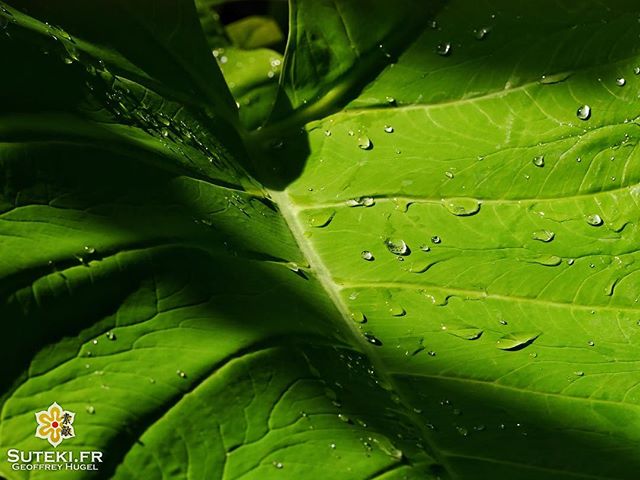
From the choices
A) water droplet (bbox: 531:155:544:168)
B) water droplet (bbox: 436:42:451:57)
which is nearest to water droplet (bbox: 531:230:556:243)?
water droplet (bbox: 531:155:544:168)

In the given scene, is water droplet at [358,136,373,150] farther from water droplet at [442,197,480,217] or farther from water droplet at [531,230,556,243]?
water droplet at [531,230,556,243]

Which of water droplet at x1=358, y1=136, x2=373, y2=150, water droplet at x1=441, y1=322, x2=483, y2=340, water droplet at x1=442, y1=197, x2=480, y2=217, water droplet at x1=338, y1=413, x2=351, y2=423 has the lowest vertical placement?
water droplet at x1=338, y1=413, x2=351, y2=423

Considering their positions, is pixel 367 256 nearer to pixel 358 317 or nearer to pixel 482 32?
pixel 358 317

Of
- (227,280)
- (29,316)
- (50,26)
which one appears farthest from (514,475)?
(50,26)

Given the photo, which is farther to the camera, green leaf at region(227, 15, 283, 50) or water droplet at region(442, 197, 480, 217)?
green leaf at region(227, 15, 283, 50)

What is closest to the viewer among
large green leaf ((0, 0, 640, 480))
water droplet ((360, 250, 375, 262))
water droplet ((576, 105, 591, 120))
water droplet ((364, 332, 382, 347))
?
large green leaf ((0, 0, 640, 480))

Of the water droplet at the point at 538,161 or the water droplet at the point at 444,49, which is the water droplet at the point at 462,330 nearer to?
the water droplet at the point at 538,161

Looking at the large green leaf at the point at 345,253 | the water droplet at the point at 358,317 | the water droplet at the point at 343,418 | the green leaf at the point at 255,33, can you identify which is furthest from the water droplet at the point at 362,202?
the green leaf at the point at 255,33
